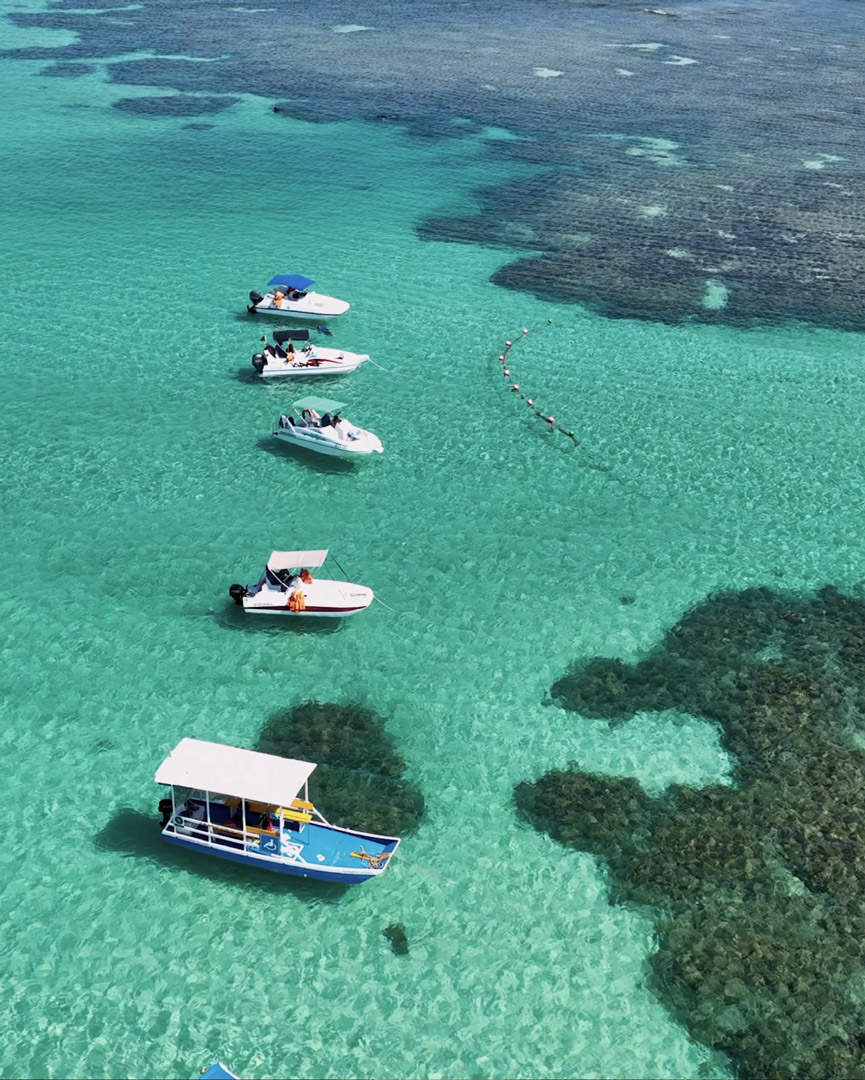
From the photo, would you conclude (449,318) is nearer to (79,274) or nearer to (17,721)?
(79,274)

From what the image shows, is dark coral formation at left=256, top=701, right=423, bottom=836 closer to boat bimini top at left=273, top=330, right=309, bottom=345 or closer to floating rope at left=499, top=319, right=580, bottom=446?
floating rope at left=499, top=319, right=580, bottom=446

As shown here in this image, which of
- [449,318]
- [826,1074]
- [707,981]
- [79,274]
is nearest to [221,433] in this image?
[449,318]

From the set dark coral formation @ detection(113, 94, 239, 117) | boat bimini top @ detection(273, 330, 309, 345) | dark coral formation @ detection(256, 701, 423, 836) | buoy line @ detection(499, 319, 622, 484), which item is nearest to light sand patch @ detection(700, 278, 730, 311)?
buoy line @ detection(499, 319, 622, 484)

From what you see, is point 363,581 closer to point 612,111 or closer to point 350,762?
point 350,762

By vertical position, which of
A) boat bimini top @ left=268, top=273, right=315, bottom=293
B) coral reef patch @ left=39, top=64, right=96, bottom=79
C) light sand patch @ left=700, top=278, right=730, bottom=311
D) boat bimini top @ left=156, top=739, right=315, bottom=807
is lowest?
boat bimini top @ left=156, top=739, right=315, bottom=807

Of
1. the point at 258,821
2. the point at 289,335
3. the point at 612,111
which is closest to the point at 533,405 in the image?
the point at 289,335

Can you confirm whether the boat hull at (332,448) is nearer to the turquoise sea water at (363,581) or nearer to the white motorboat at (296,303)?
the turquoise sea water at (363,581)

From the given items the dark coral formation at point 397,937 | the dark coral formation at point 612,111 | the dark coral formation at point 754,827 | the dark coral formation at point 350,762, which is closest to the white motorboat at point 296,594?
the dark coral formation at point 350,762
